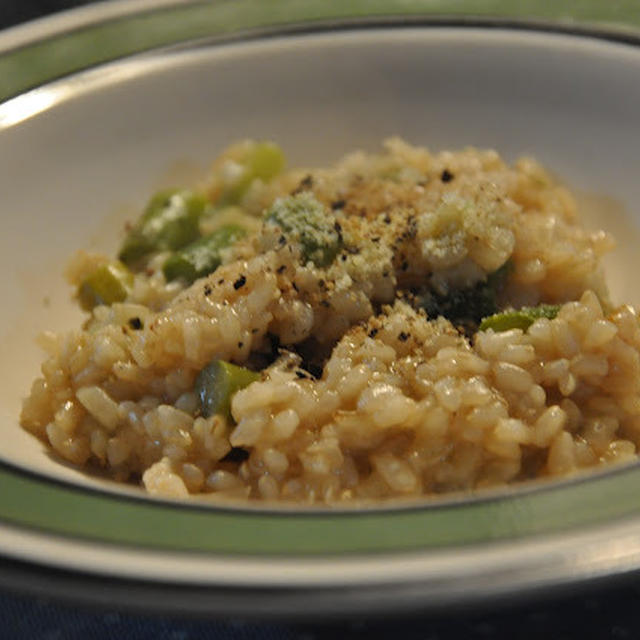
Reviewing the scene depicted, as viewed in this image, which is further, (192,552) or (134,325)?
(134,325)

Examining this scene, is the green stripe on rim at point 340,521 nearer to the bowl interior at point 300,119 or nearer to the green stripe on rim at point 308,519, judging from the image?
the green stripe on rim at point 308,519

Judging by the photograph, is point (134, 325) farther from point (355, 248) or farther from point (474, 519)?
point (474, 519)

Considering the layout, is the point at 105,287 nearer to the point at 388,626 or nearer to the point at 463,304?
the point at 463,304

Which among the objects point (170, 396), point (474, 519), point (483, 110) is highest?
point (483, 110)

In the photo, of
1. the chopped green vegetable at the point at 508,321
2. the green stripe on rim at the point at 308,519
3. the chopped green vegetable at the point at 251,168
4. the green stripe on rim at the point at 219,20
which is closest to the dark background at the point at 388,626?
the green stripe on rim at the point at 308,519

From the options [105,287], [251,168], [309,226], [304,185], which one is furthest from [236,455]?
[251,168]

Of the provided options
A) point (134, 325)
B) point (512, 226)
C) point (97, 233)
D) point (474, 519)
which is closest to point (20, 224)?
point (97, 233)
